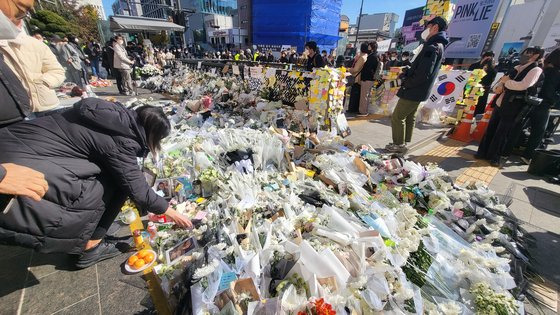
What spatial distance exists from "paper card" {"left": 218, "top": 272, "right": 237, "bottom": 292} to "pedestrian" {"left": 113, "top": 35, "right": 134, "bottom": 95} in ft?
28.4

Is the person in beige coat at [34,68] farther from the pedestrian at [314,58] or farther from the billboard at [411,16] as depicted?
the billboard at [411,16]

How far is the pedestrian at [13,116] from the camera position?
48.5 inches

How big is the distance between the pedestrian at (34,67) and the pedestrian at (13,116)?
43 cm

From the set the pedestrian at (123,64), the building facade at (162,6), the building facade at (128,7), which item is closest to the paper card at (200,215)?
the pedestrian at (123,64)

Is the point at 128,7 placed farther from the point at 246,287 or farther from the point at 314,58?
the point at 246,287

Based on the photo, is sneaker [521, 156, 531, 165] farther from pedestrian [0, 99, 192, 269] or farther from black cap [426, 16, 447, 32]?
pedestrian [0, 99, 192, 269]

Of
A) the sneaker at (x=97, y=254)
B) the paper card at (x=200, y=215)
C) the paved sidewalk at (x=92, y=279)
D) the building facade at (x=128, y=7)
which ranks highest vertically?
the building facade at (x=128, y=7)

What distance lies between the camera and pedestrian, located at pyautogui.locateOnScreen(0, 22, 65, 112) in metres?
2.18

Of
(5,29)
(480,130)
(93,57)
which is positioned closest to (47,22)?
(93,57)

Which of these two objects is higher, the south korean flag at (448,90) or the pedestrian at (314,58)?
the pedestrian at (314,58)

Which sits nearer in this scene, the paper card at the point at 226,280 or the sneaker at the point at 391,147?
the paper card at the point at 226,280

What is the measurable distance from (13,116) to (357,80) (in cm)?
649

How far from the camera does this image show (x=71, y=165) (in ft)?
5.16

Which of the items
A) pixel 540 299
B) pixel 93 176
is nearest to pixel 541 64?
pixel 540 299
